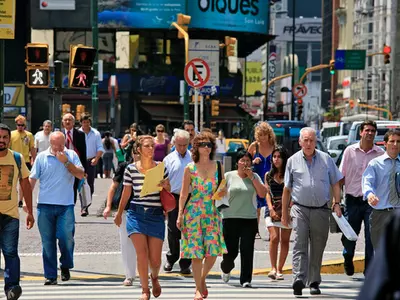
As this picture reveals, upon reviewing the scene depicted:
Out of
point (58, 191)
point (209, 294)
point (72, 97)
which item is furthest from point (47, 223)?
point (72, 97)

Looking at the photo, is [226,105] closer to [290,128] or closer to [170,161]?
[290,128]

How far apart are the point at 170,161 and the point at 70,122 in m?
4.13

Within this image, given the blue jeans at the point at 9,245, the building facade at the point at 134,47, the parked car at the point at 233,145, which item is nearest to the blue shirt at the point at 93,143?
the blue jeans at the point at 9,245

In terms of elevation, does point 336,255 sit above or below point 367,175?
below

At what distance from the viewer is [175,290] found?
36.9 feet

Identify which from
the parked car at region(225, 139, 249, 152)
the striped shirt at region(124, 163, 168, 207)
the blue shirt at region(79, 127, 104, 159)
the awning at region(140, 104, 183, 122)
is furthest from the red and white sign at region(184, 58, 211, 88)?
the awning at region(140, 104, 183, 122)

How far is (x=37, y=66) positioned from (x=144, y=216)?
29.5ft

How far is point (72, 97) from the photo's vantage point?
7212cm

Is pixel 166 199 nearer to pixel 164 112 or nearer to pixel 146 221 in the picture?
pixel 146 221

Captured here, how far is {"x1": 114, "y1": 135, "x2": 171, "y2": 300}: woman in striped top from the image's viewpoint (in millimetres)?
10164

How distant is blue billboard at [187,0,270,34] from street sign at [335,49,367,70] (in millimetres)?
5347

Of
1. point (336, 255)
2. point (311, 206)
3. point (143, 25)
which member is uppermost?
point (143, 25)

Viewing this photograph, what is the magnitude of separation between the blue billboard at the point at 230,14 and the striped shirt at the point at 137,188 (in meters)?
65.7

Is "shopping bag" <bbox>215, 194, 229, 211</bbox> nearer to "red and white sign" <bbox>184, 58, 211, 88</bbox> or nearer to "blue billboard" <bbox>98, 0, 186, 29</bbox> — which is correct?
"red and white sign" <bbox>184, 58, 211, 88</bbox>
